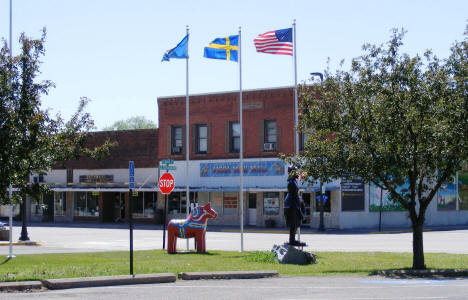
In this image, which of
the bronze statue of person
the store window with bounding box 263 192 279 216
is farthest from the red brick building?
the bronze statue of person

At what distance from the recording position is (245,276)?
51.6ft

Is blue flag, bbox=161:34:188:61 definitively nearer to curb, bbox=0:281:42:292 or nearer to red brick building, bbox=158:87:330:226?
curb, bbox=0:281:42:292

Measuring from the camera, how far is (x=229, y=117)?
148ft

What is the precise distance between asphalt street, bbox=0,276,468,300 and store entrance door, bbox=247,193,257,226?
29.4 metres

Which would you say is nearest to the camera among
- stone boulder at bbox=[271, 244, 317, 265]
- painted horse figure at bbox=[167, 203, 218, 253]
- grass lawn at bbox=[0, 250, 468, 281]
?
grass lawn at bbox=[0, 250, 468, 281]

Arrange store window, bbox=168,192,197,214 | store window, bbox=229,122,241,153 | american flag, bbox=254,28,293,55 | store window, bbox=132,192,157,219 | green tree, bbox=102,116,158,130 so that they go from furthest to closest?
green tree, bbox=102,116,158,130
store window, bbox=132,192,157,219
store window, bbox=168,192,197,214
store window, bbox=229,122,241,153
american flag, bbox=254,28,293,55

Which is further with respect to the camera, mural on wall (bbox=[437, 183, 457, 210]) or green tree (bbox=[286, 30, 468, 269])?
mural on wall (bbox=[437, 183, 457, 210])

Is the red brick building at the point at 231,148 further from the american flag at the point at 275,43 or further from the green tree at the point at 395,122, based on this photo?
the green tree at the point at 395,122

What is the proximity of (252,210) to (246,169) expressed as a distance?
2.91 m

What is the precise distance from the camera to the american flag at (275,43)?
82.6 ft

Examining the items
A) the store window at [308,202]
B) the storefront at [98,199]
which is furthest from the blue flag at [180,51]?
the storefront at [98,199]

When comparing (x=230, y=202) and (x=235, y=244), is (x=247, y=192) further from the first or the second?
(x=235, y=244)

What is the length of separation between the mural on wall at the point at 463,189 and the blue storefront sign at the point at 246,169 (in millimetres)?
15551

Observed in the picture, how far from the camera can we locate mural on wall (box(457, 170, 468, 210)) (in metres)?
50.0
